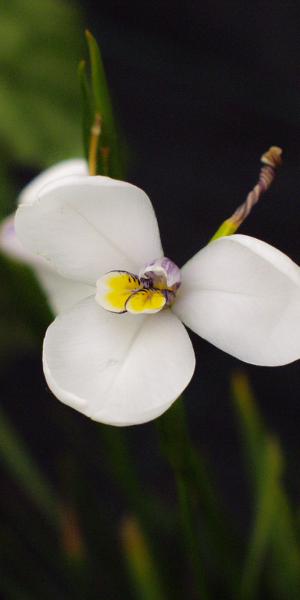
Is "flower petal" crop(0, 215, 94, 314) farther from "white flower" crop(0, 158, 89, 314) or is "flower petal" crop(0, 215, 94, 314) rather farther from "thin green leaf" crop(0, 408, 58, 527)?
"thin green leaf" crop(0, 408, 58, 527)

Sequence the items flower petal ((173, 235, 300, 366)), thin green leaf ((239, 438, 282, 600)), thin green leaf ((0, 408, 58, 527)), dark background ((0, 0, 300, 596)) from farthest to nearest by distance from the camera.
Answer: dark background ((0, 0, 300, 596)) → thin green leaf ((0, 408, 58, 527)) → thin green leaf ((239, 438, 282, 600)) → flower petal ((173, 235, 300, 366))

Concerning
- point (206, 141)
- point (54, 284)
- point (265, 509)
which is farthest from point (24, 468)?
point (206, 141)

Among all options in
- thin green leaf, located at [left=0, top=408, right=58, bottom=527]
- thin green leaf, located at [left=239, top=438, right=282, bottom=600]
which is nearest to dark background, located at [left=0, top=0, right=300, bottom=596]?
thin green leaf, located at [left=0, top=408, right=58, bottom=527]

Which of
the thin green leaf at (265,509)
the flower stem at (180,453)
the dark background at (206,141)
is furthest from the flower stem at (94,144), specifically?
the dark background at (206,141)

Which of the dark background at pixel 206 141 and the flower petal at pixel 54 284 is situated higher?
the flower petal at pixel 54 284

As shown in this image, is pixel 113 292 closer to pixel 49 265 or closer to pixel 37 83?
pixel 49 265

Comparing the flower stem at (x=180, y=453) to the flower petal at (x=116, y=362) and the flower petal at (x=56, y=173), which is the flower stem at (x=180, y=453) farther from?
the flower petal at (x=56, y=173)

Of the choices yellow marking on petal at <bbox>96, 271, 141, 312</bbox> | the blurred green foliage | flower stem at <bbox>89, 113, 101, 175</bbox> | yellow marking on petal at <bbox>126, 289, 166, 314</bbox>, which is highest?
flower stem at <bbox>89, 113, 101, 175</bbox>
